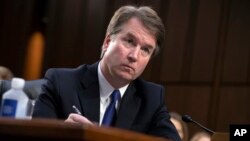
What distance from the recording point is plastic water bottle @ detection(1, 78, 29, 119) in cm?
214

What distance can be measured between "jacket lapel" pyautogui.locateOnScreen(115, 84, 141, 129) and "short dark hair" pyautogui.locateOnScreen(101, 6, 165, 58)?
0.23m

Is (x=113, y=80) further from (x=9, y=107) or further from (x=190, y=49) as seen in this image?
(x=190, y=49)

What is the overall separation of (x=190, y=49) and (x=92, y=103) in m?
4.04

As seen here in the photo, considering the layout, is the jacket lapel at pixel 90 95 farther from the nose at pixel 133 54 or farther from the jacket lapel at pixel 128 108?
the nose at pixel 133 54

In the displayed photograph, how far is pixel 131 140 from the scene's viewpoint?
0.91 metres

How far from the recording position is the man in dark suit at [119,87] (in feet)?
6.85

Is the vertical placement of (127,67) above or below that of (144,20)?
below

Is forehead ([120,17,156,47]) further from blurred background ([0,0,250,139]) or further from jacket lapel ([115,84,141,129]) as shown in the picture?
blurred background ([0,0,250,139])

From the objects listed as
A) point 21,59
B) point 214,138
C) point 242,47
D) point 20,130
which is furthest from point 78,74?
point 21,59

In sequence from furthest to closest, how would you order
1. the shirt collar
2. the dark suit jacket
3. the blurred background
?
1. the blurred background
2. the shirt collar
3. the dark suit jacket

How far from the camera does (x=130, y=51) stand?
2.13 meters

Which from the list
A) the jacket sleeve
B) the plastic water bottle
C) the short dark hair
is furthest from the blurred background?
the plastic water bottle

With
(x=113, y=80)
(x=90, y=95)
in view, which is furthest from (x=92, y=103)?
(x=113, y=80)

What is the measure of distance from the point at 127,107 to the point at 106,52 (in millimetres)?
289
